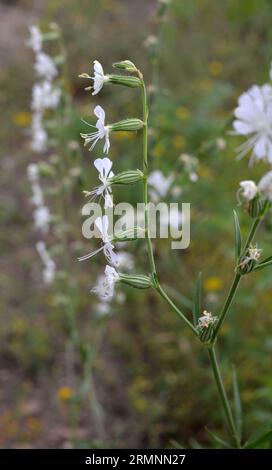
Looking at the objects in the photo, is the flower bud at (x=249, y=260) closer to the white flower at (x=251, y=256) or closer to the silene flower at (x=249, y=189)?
the white flower at (x=251, y=256)

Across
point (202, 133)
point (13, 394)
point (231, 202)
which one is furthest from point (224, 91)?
point (13, 394)

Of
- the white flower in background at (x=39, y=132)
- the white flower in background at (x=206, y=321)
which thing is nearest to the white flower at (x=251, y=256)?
the white flower in background at (x=206, y=321)

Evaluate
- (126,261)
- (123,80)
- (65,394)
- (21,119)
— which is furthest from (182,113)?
(123,80)

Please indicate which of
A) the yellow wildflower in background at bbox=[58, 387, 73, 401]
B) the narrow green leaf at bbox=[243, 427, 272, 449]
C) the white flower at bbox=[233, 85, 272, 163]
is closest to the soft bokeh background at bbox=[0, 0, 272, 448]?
the yellow wildflower in background at bbox=[58, 387, 73, 401]

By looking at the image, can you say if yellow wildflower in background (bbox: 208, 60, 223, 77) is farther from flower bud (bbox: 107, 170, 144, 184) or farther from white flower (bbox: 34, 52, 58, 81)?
flower bud (bbox: 107, 170, 144, 184)

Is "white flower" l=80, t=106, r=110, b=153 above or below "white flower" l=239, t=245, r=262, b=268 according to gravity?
above

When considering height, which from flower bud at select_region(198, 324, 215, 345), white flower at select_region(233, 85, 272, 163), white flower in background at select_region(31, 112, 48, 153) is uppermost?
white flower in background at select_region(31, 112, 48, 153)
